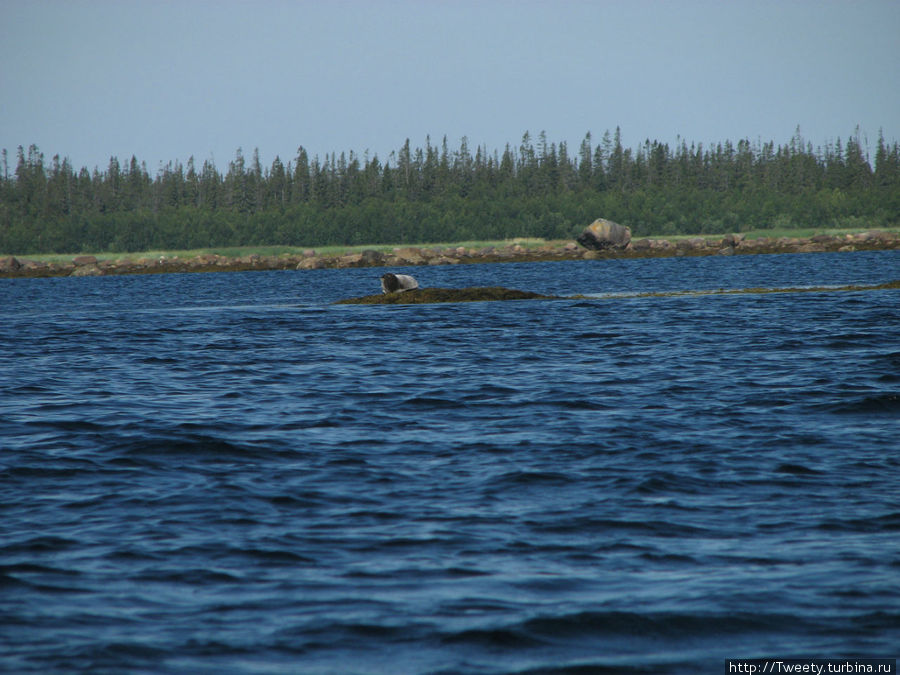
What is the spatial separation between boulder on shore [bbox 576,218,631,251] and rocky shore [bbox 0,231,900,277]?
0.68 meters

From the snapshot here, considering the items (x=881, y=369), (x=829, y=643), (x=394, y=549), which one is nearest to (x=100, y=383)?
(x=394, y=549)

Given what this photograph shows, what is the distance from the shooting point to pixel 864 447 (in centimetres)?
1147

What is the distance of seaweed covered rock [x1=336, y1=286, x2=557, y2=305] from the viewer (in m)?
38.7

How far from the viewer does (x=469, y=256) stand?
114438 millimetres

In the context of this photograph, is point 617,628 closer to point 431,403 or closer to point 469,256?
point 431,403

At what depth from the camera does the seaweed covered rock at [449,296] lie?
127ft

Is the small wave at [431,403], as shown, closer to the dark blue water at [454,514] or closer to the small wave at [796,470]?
the dark blue water at [454,514]

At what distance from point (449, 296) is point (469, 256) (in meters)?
75.8

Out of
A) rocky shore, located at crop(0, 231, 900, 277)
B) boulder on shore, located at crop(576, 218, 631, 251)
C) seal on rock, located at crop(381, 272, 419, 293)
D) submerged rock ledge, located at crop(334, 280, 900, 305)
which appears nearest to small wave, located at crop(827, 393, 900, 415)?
submerged rock ledge, located at crop(334, 280, 900, 305)

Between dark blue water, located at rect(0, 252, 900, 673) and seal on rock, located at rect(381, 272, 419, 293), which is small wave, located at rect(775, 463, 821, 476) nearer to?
dark blue water, located at rect(0, 252, 900, 673)

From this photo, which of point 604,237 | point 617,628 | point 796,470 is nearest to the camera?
point 617,628

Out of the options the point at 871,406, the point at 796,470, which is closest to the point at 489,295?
the point at 871,406

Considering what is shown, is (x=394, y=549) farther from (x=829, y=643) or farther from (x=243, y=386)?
(x=243, y=386)

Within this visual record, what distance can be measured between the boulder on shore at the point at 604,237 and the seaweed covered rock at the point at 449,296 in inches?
2597
